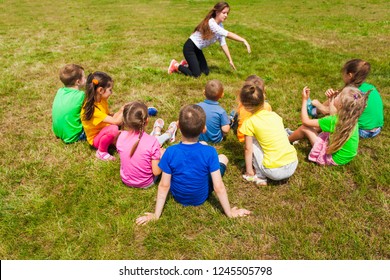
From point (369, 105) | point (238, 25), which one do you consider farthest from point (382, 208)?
point (238, 25)

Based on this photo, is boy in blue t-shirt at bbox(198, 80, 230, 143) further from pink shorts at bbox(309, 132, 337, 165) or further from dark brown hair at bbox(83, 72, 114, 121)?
dark brown hair at bbox(83, 72, 114, 121)

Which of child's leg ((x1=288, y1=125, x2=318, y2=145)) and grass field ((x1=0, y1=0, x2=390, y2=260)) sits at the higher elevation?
child's leg ((x1=288, y1=125, x2=318, y2=145))

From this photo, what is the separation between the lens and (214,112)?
4543 millimetres

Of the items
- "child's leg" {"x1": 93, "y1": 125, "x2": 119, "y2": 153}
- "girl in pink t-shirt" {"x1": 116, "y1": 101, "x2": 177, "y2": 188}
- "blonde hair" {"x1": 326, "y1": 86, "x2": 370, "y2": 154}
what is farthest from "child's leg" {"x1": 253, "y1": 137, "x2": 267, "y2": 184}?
"child's leg" {"x1": 93, "y1": 125, "x2": 119, "y2": 153}

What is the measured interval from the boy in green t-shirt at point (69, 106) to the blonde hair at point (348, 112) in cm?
379

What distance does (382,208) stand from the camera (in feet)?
11.3

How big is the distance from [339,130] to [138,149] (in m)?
2.63

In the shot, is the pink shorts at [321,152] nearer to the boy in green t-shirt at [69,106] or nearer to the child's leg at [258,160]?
the child's leg at [258,160]

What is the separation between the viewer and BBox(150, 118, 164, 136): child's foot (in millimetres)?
5066

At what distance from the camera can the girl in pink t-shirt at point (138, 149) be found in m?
3.50

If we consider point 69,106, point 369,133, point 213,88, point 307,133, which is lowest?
point 369,133

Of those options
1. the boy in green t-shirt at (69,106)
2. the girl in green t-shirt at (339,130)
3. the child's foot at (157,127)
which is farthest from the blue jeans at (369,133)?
the boy in green t-shirt at (69,106)

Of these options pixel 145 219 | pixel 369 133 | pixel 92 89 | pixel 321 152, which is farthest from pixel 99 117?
pixel 369 133

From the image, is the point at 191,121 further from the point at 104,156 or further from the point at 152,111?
the point at 152,111
